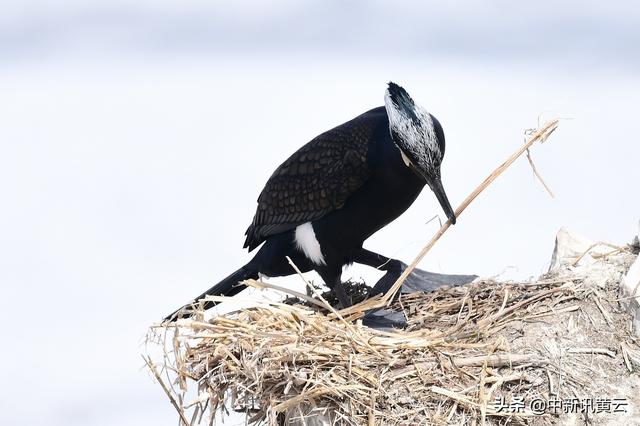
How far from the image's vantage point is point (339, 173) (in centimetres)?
629

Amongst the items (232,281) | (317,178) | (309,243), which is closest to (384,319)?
(309,243)

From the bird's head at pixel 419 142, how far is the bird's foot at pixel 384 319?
23.8 inches

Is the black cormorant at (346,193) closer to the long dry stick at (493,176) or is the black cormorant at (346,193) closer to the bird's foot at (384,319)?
the long dry stick at (493,176)

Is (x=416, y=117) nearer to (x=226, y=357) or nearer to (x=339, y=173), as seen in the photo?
(x=339, y=173)

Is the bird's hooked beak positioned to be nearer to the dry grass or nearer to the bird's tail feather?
the dry grass

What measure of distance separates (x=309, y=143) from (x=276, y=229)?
541 mm

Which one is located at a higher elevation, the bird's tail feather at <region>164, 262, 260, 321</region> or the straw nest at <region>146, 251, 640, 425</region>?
the bird's tail feather at <region>164, 262, 260, 321</region>

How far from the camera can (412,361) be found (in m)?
5.14

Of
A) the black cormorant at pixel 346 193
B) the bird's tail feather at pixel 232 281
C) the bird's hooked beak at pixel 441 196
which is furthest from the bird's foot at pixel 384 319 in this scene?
the bird's tail feather at pixel 232 281

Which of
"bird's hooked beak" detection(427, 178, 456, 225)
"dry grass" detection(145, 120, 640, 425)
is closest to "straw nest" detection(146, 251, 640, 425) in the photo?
"dry grass" detection(145, 120, 640, 425)

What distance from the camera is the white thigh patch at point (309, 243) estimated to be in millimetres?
6441

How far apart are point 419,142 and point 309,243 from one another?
0.98 metres

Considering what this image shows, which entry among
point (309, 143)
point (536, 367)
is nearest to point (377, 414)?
point (536, 367)

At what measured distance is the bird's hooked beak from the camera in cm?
591
